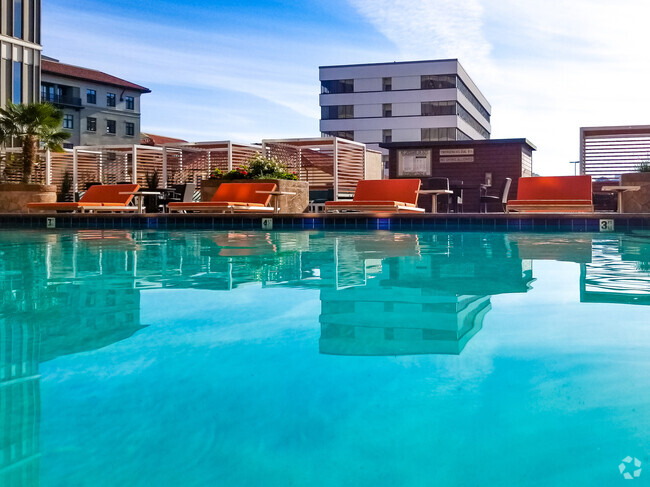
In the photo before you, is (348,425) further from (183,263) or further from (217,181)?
(217,181)

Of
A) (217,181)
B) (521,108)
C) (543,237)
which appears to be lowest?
(543,237)

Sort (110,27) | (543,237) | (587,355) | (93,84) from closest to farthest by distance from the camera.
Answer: (587,355)
(543,237)
(110,27)
(93,84)

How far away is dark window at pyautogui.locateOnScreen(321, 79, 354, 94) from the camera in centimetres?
5350

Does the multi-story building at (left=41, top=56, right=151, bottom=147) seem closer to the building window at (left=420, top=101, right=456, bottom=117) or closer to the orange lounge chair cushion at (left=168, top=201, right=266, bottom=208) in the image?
the building window at (left=420, top=101, right=456, bottom=117)

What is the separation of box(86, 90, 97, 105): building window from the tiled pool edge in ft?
116

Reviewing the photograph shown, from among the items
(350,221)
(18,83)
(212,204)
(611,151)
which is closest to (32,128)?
(18,83)

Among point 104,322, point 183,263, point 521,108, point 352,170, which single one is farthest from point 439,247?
point 521,108

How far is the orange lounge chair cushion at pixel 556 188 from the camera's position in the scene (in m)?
10.9

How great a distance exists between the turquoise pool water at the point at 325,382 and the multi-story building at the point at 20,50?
2629 centimetres

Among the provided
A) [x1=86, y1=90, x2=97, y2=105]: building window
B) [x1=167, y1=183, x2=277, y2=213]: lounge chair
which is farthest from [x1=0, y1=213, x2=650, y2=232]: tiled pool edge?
[x1=86, y1=90, x2=97, y2=105]: building window

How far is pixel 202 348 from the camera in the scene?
2297 mm

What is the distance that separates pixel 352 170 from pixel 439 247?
Result: 11.8 metres

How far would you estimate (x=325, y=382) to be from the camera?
188cm

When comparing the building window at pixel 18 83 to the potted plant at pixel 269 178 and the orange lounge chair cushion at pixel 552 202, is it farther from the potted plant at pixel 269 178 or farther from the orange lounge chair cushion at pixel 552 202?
the orange lounge chair cushion at pixel 552 202
